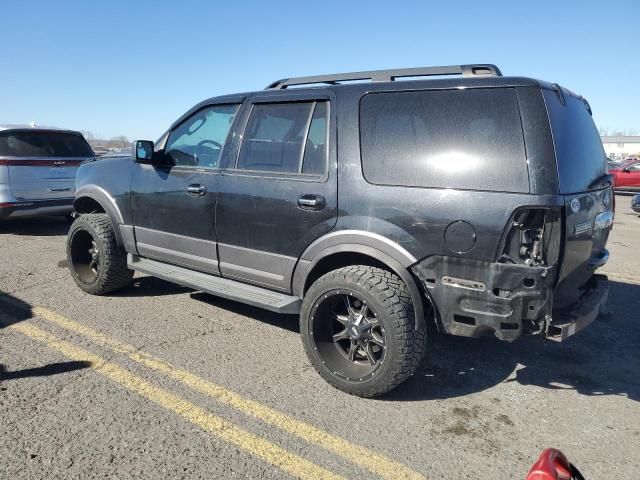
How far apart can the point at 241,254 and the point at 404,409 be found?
1686 mm

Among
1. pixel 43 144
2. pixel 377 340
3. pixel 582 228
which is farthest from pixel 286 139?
pixel 43 144

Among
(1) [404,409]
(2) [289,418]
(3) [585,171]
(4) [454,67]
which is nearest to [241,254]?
(2) [289,418]

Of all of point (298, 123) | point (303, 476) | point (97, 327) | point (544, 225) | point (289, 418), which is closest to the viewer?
point (303, 476)

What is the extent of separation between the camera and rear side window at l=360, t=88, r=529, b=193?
2650 mm

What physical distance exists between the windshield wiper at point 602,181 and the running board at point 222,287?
213 cm

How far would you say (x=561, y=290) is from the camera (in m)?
2.83

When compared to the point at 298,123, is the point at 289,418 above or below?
below

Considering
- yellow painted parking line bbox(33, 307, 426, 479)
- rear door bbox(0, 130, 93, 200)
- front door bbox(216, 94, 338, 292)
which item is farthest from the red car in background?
yellow painted parking line bbox(33, 307, 426, 479)

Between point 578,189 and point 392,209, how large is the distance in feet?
3.57

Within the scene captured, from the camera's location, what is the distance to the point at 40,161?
7.62 meters

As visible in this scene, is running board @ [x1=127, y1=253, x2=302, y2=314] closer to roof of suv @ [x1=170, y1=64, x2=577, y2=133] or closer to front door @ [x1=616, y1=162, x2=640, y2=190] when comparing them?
roof of suv @ [x1=170, y1=64, x2=577, y2=133]

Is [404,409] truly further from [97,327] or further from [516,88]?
[97,327]

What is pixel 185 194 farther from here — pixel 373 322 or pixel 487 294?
pixel 487 294

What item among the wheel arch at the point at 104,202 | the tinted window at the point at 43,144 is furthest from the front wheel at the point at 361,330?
the tinted window at the point at 43,144
